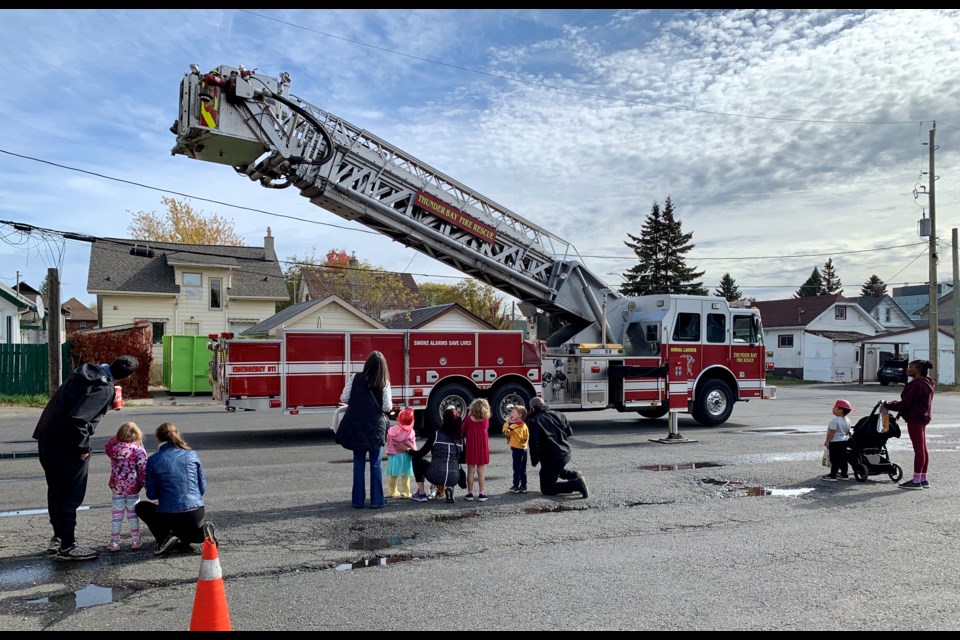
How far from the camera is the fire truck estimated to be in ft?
39.9

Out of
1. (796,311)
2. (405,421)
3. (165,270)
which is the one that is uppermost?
(165,270)

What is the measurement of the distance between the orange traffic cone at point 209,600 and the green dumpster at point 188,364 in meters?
21.4

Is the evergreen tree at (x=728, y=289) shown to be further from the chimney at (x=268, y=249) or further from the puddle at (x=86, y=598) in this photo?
→ the puddle at (x=86, y=598)

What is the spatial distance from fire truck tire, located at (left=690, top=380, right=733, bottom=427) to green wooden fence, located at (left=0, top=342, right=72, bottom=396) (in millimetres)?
18965

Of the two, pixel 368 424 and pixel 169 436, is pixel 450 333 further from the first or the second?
pixel 169 436

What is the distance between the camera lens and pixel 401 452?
8305 millimetres

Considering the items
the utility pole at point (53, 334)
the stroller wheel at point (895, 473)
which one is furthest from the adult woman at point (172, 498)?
the utility pole at point (53, 334)

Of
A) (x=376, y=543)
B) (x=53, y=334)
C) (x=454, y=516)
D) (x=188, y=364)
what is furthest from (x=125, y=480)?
(x=188, y=364)

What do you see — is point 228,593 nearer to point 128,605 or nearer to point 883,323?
point 128,605

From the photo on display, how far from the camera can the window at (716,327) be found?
15.8 m

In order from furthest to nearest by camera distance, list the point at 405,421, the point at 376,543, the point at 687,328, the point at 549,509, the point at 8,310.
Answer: the point at 8,310, the point at 687,328, the point at 405,421, the point at 549,509, the point at 376,543

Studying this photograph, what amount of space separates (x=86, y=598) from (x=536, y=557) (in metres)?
3.40

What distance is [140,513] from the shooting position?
6070 millimetres

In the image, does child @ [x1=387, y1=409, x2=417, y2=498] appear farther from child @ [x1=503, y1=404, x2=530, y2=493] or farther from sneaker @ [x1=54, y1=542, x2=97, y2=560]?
sneaker @ [x1=54, y1=542, x2=97, y2=560]
